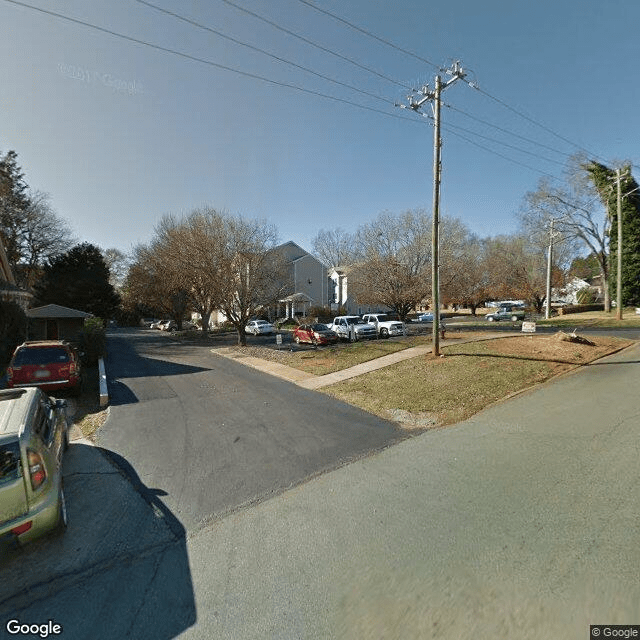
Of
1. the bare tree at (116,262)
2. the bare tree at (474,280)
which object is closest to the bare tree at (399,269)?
the bare tree at (474,280)

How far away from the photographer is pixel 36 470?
11.2 ft

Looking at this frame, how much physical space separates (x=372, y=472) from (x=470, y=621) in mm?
2529

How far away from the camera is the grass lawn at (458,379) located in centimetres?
779

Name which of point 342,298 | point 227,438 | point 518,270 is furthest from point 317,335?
→ point 518,270

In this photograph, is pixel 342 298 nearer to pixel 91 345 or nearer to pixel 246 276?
pixel 246 276

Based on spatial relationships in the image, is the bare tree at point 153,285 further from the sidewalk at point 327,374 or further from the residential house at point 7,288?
the sidewalk at point 327,374

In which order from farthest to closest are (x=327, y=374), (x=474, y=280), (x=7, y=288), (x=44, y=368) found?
1. (x=474, y=280)
2. (x=7, y=288)
3. (x=327, y=374)
4. (x=44, y=368)

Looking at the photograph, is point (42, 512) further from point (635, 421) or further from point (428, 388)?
point (635, 421)

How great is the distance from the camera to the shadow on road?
8.66 ft

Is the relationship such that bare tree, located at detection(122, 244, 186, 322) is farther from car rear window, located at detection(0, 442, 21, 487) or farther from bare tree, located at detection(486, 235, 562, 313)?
bare tree, located at detection(486, 235, 562, 313)

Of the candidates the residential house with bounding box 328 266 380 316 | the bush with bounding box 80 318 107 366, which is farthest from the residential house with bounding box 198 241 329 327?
the bush with bounding box 80 318 107 366

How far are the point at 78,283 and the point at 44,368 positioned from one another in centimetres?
3312

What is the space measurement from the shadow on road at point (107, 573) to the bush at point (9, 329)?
56.8 ft

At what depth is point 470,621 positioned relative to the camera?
245 centimetres
